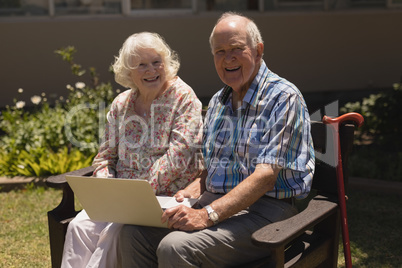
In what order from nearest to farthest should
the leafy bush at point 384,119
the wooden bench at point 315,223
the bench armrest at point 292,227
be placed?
1. the bench armrest at point 292,227
2. the wooden bench at point 315,223
3. the leafy bush at point 384,119

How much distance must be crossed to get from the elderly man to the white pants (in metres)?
0.10

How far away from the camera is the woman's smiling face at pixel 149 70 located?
3.33m

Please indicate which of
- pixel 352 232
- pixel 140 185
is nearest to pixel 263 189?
pixel 140 185

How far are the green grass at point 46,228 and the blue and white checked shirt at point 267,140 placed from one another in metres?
1.35

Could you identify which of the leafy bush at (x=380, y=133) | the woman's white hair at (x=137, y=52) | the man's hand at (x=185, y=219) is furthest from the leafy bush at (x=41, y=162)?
the man's hand at (x=185, y=219)

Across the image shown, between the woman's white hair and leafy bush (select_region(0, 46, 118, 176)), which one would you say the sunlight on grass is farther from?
the woman's white hair

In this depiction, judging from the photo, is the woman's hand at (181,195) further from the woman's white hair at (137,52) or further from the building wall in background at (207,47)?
the building wall in background at (207,47)

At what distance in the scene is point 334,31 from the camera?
351 inches

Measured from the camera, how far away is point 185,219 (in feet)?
8.38

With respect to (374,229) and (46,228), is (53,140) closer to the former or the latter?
(46,228)

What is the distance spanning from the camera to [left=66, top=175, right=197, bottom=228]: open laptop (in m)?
2.56

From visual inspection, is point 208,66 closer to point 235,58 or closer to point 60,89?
point 60,89

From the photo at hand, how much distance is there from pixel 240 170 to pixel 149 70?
927 millimetres

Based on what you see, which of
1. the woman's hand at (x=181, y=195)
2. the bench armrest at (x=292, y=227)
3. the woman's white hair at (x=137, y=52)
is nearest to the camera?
the bench armrest at (x=292, y=227)
